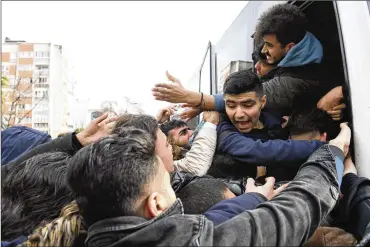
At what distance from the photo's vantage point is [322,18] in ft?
7.97

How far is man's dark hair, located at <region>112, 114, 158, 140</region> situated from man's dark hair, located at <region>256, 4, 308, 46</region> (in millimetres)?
1060

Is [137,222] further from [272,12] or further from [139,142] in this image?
[272,12]

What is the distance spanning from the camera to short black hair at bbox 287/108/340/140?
71.5 inches

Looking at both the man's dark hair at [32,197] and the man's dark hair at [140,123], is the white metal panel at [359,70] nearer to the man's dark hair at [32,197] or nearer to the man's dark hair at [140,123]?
the man's dark hair at [140,123]

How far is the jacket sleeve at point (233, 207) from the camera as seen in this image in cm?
113

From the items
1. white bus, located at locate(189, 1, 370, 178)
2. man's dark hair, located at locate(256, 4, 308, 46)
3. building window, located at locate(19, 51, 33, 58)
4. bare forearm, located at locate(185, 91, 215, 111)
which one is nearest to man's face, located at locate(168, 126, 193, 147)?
bare forearm, located at locate(185, 91, 215, 111)

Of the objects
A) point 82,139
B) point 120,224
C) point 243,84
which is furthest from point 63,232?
point 243,84

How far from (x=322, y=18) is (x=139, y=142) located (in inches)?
75.6

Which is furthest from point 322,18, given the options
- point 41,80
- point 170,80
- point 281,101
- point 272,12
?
point 41,80

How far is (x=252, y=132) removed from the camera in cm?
190

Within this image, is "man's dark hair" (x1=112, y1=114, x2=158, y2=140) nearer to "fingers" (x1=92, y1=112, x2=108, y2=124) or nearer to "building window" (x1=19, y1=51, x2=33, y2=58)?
"fingers" (x1=92, y1=112, x2=108, y2=124)

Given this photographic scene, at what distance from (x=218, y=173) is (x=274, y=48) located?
2.94 ft

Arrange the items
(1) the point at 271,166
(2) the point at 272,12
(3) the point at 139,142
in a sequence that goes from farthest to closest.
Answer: (2) the point at 272,12
(1) the point at 271,166
(3) the point at 139,142

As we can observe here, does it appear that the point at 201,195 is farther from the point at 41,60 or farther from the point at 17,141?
the point at 41,60
